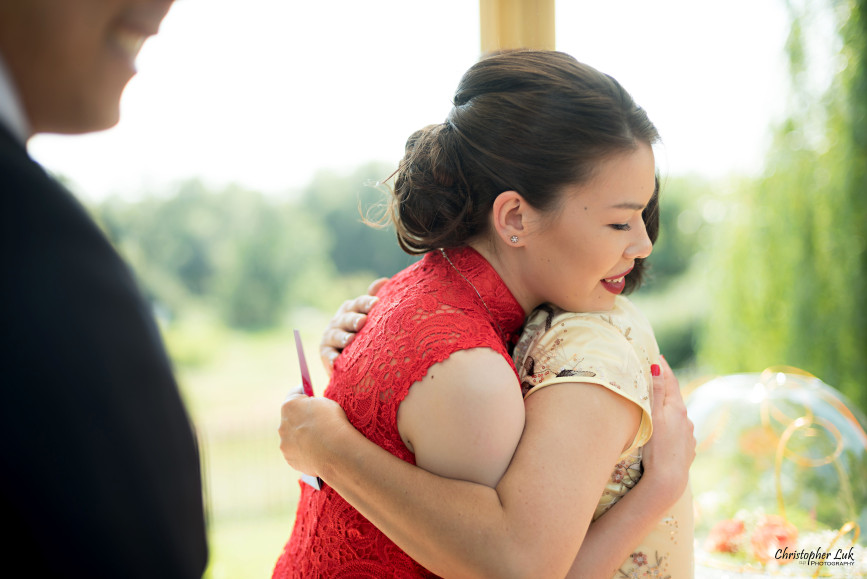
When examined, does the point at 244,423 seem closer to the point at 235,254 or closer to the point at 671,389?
the point at 235,254

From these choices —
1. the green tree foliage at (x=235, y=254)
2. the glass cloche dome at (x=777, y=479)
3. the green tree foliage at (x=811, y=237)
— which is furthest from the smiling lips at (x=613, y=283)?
the green tree foliage at (x=235, y=254)

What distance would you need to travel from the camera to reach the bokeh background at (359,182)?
12.4ft

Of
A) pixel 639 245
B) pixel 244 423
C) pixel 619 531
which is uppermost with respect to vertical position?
pixel 639 245

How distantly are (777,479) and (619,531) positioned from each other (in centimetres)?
126

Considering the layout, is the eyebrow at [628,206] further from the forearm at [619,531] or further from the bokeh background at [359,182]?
the bokeh background at [359,182]

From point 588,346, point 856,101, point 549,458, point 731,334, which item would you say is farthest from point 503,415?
point 856,101

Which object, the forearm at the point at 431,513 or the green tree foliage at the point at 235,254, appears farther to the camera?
the green tree foliage at the point at 235,254

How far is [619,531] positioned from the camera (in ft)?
3.43

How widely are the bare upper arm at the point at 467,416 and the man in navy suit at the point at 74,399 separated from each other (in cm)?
50

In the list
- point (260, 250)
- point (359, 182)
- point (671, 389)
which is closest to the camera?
point (671, 389)

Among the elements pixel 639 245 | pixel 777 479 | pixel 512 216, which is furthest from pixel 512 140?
pixel 777 479

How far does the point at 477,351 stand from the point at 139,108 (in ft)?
20.7

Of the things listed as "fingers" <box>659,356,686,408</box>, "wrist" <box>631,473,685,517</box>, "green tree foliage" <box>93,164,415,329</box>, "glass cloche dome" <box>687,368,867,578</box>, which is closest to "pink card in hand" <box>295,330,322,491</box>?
"wrist" <box>631,473,685,517</box>

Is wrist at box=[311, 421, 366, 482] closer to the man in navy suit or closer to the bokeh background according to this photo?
the man in navy suit
